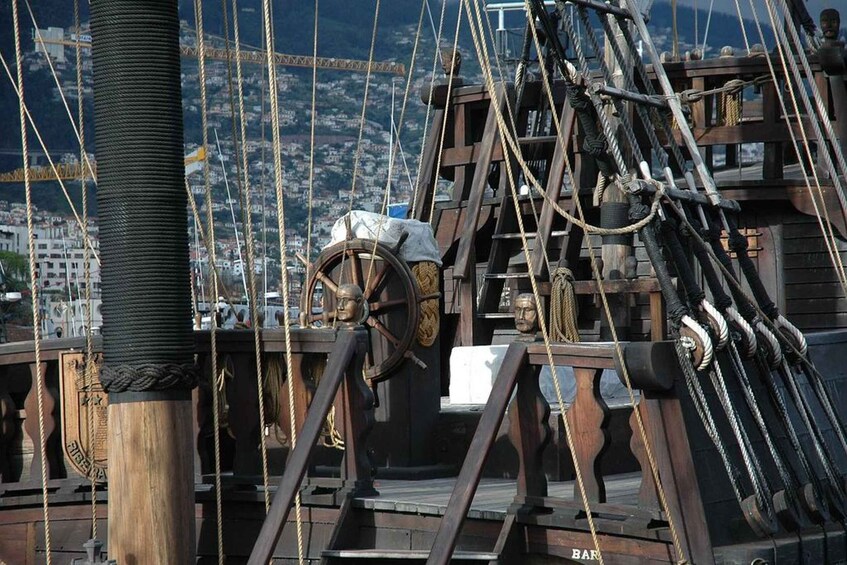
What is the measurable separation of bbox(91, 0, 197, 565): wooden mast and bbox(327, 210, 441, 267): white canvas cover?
91.4 inches

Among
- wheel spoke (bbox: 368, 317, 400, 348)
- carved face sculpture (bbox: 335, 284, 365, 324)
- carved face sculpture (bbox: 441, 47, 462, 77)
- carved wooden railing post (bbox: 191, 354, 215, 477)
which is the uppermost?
carved face sculpture (bbox: 441, 47, 462, 77)

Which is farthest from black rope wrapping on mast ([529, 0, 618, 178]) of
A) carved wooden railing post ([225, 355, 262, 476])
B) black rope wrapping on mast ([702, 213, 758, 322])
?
carved wooden railing post ([225, 355, 262, 476])

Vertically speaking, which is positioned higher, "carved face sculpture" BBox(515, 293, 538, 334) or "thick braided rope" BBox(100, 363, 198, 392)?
"carved face sculpture" BBox(515, 293, 538, 334)

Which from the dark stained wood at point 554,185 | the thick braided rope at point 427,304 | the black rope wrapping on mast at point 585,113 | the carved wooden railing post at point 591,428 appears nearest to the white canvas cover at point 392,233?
the thick braided rope at point 427,304

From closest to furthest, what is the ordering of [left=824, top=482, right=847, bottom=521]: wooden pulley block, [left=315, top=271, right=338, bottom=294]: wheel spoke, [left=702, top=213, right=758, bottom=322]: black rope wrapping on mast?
[left=824, top=482, right=847, bottom=521]: wooden pulley block, [left=702, top=213, right=758, bottom=322]: black rope wrapping on mast, [left=315, top=271, right=338, bottom=294]: wheel spoke

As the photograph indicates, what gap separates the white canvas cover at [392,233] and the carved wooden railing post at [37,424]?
79.5 inches

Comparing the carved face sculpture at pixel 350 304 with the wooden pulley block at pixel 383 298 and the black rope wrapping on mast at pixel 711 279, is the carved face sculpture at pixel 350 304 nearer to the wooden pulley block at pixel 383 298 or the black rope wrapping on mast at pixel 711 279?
the wooden pulley block at pixel 383 298

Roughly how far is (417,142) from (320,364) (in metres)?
92.6

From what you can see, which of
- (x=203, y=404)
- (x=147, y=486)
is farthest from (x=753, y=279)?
(x=147, y=486)

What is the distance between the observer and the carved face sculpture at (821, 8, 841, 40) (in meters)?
10.9

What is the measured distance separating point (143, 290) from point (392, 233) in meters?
2.57

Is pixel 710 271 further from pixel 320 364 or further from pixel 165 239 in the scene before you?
pixel 165 239

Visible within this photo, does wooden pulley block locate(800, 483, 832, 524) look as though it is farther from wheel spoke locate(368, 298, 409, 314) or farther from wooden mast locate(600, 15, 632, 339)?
wooden mast locate(600, 15, 632, 339)

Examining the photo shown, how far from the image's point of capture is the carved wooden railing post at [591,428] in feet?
19.5
